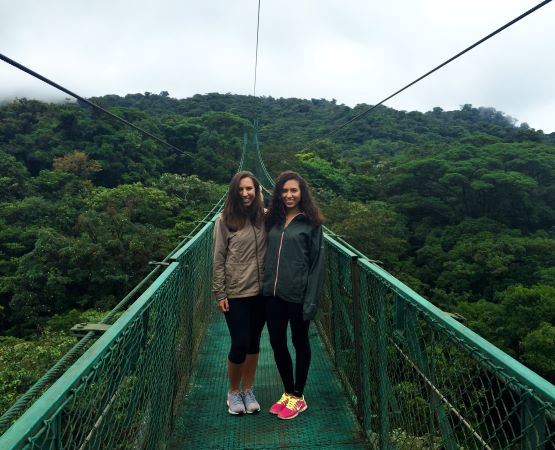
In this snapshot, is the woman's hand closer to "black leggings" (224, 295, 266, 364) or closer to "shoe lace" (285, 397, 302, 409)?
"black leggings" (224, 295, 266, 364)

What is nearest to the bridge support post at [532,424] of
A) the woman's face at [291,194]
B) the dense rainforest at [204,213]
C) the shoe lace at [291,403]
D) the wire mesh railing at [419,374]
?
the wire mesh railing at [419,374]

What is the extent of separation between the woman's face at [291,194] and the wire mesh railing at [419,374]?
313 millimetres

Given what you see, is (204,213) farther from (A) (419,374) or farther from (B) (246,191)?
(A) (419,374)

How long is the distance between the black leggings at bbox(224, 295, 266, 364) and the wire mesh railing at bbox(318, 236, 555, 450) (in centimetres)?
36

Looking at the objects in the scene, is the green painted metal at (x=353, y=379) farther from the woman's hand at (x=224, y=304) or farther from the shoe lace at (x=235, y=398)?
the woman's hand at (x=224, y=304)

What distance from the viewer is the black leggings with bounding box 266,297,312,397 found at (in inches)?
61.2

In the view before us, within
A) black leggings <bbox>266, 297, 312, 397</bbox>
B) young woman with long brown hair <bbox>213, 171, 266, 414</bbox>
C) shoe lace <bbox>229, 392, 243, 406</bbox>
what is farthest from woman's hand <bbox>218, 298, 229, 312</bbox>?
shoe lace <bbox>229, 392, 243, 406</bbox>

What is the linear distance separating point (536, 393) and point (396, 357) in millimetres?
679

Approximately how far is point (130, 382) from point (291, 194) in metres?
0.76

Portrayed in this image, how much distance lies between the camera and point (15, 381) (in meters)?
4.91

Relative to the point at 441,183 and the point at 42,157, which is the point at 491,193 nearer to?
the point at 441,183

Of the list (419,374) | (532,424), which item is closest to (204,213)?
(419,374)

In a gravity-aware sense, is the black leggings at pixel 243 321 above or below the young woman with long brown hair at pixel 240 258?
below

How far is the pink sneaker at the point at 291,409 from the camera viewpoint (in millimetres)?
1704
